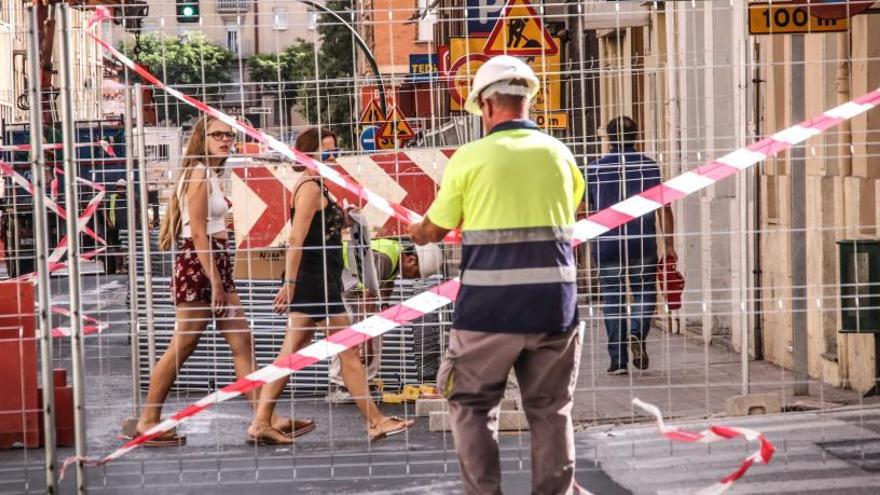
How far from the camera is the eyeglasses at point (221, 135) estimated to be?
1073 centimetres

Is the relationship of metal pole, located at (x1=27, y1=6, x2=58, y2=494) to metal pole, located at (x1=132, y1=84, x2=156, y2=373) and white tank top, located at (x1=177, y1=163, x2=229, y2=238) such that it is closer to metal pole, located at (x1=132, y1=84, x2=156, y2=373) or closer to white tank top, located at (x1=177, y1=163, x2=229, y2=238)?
metal pole, located at (x1=132, y1=84, x2=156, y2=373)

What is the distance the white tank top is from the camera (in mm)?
10992

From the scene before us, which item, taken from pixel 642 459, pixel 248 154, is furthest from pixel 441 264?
pixel 642 459

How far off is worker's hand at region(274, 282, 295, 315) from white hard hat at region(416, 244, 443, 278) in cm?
168

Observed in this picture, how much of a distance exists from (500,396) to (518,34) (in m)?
7.73

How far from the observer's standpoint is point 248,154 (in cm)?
1062

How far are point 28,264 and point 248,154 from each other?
20340 millimetres

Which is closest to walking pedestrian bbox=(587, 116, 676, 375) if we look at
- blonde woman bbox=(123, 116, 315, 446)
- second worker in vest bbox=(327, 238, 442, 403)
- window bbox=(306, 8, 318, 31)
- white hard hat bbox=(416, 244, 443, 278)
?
white hard hat bbox=(416, 244, 443, 278)

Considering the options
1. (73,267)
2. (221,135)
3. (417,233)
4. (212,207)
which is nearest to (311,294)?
(212,207)

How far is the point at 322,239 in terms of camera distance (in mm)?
11039

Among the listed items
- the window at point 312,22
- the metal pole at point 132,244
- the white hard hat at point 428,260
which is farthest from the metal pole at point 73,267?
the white hard hat at point 428,260

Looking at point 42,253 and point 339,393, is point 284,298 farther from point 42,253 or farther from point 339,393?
point 42,253

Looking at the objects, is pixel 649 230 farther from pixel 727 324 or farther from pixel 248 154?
pixel 248 154

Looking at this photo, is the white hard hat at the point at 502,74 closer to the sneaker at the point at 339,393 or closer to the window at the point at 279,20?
the window at the point at 279,20
